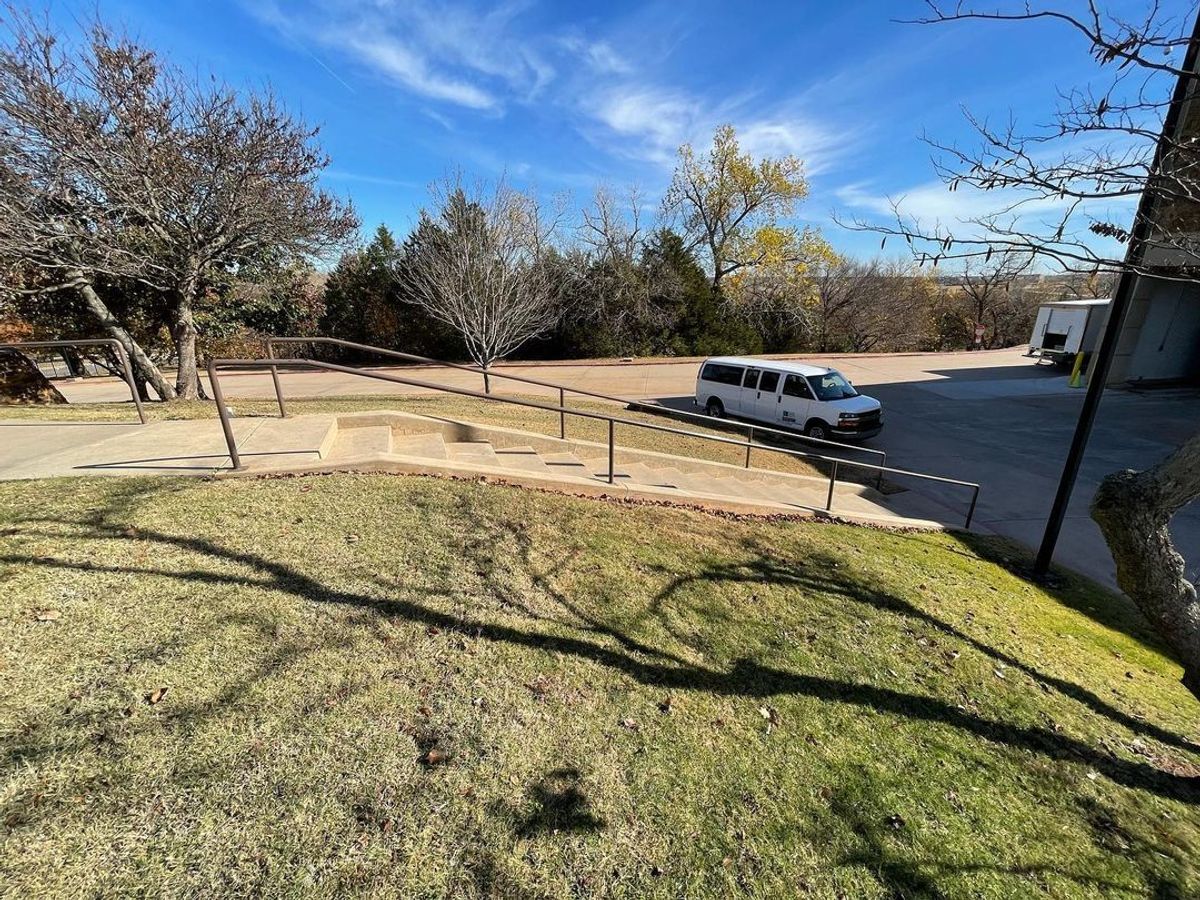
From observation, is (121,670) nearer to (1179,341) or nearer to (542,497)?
(542,497)

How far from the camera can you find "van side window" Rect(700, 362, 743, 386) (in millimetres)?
13055

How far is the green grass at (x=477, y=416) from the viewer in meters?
6.89

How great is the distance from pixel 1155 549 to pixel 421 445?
6.31 meters

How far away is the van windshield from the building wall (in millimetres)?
13762

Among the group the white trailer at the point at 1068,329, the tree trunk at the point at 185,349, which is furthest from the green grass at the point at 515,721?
the white trailer at the point at 1068,329

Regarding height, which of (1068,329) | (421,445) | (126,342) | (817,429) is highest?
(1068,329)

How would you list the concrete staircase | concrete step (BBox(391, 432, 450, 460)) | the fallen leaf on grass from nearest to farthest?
the fallen leaf on grass
the concrete staircase
concrete step (BBox(391, 432, 450, 460))

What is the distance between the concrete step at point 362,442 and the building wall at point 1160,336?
23.9m

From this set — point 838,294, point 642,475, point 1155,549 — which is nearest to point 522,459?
point 642,475

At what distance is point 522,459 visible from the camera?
22.6 feet

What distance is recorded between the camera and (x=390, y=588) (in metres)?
3.33

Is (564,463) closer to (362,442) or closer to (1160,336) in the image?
(362,442)

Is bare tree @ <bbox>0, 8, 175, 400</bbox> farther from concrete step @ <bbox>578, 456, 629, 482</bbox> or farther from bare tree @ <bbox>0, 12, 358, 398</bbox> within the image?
concrete step @ <bbox>578, 456, 629, 482</bbox>

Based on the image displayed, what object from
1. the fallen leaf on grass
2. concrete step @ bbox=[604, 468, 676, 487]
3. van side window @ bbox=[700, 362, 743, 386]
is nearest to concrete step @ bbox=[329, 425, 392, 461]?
the fallen leaf on grass
